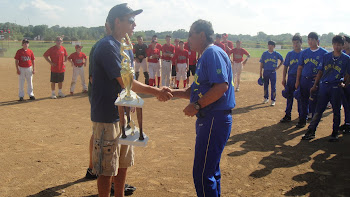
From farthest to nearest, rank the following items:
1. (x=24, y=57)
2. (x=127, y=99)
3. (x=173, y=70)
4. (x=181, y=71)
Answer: (x=173, y=70) → (x=181, y=71) → (x=24, y=57) → (x=127, y=99)

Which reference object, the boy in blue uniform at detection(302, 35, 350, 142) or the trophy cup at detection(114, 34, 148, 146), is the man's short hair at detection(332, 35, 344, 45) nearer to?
the boy in blue uniform at detection(302, 35, 350, 142)

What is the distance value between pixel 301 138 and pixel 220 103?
192 inches

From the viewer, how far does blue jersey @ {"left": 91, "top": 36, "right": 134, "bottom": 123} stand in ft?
10.5

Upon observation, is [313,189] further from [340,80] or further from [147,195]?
[340,80]

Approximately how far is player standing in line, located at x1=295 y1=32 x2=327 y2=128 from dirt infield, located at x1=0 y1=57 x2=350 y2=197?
2.33ft

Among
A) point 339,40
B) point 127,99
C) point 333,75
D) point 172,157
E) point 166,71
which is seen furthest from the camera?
point 166,71

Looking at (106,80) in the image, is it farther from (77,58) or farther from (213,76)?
(77,58)

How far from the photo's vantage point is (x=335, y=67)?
6.49 m

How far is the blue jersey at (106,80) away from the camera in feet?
10.5

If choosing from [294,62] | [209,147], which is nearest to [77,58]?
[294,62]

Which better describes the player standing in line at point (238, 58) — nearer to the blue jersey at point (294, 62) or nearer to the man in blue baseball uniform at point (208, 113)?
the blue jersey at point (294, 62)

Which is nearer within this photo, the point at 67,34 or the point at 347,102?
the point at 347,102

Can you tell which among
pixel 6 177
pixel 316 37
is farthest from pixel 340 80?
pixel 6 177

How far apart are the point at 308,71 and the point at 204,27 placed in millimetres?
5293
